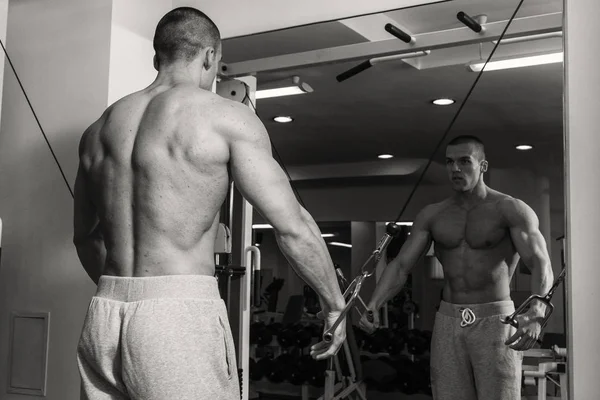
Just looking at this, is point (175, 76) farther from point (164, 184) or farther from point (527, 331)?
point (527, 331)

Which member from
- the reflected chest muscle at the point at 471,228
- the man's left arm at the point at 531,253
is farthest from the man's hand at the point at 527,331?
the reflected chest muscle at the point at 471,228

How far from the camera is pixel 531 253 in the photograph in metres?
2.40

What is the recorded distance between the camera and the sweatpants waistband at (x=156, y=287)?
182cm

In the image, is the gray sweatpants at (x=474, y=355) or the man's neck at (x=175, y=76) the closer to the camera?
the man's neck at (x=175, y=76)

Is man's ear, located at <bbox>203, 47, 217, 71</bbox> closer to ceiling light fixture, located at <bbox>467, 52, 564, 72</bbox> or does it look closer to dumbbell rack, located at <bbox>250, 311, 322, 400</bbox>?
ceiling light fixture, located at <bbox>467, 52, 564, 72</bbox>

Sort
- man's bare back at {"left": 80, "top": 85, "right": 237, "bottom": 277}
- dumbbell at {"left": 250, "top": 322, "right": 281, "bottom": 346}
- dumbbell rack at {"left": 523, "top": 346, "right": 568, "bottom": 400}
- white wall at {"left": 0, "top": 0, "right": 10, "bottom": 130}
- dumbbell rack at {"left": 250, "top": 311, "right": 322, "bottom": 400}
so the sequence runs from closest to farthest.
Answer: man's bare back at {"left": 80, "top": 85, "right": 237, "bottom": 277} → dumbbell rack at {"left": 523, "top": 346, "right": 568, "bottom": 400} → dumbbell rack at {"left": 250, "top": 311, "right": 322, "bottom": 400} → dumbbell at {"left": 250, "top": 322, "right": 281, "bottom": 346} → white wall at {"left": 0, "top": 0, "right": 10, "bottom": 130}

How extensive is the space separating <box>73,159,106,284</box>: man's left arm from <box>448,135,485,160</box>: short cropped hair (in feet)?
4.20

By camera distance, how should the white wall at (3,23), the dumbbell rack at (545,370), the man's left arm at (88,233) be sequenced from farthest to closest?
the white wall at (3,23) < the dumbbell rack at (545,370) < the man's left arm at (88,233)

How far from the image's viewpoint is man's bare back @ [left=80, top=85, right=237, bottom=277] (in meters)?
1.86

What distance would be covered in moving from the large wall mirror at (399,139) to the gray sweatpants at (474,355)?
0.04 m

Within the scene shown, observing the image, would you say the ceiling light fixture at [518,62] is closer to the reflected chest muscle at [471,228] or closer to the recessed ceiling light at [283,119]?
the reflected chest muscle at [471,228]

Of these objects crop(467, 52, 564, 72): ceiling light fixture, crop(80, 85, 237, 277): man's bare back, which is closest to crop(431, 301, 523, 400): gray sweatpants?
crop(467, 52, 564, 72): ceiling light fixture

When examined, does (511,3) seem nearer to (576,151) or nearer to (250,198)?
(576,151)

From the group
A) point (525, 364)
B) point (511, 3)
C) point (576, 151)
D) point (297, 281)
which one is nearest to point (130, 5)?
point (297, 281)
